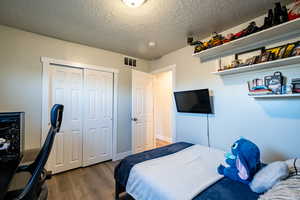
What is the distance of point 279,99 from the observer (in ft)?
5.53

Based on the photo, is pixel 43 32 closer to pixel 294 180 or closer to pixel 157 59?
pixel 157 59

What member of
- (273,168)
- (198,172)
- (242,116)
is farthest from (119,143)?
(273,168)

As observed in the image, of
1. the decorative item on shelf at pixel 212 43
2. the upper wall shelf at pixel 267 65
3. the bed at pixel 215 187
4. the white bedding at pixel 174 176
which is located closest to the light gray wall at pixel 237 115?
the upper wall shelf at pixel 267 65

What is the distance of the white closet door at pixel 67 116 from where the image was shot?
2.48 m

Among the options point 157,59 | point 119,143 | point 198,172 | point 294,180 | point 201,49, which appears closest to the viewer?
point 294,180

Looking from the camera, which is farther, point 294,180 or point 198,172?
point 198,172

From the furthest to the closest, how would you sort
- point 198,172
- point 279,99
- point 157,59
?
1. point 157,59
2. point 279,99
3. point 198,172

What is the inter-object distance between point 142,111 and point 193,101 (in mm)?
1304

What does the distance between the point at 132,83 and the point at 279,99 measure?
98.3 inches

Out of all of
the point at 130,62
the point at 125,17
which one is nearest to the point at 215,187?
the point at 125,17

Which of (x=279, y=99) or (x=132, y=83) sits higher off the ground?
(x=132, y=83)

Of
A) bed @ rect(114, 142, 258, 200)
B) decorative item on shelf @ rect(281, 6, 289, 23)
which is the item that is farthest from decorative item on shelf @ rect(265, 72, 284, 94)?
bed @ rect(114, 142, 258, 200)

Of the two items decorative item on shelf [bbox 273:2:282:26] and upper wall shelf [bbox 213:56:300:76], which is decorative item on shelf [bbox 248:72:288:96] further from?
decorative item on shelf [bbox 273:2:282:26]

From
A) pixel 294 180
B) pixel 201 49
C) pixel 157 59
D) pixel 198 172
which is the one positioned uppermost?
pixel 157 59
